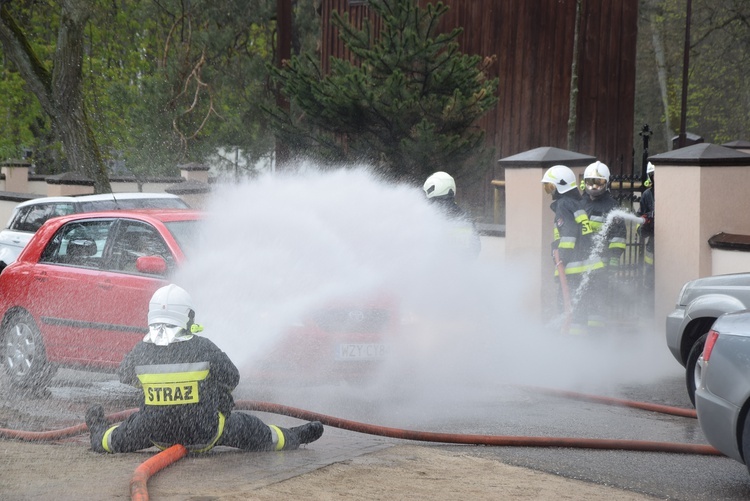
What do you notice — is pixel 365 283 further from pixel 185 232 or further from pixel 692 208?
pixel 692 208

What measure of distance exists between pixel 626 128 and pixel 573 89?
2874 mm

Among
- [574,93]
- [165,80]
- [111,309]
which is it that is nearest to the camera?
[111,309]

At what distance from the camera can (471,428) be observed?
26.5 ft

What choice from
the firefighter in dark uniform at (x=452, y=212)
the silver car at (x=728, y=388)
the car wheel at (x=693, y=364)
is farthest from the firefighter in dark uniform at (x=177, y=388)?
the firefighter in dark uniform at (x=452, y=212)

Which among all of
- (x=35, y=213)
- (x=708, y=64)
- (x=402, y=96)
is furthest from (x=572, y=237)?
(x=708, y=64)

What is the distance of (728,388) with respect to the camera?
6285mm

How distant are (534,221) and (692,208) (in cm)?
240

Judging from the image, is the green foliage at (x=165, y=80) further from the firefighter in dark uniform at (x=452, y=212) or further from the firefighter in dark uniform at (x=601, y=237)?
the firefighter in dark uniform at (x=452, y=212)

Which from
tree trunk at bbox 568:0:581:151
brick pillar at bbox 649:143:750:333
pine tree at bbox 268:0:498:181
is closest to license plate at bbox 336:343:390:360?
brick pillar at bbox 649:143:750:333

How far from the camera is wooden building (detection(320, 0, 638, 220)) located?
25.0m

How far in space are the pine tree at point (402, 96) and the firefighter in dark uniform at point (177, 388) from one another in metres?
10.3

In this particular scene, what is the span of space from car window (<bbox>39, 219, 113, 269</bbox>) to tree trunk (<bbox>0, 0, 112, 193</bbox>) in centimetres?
1374

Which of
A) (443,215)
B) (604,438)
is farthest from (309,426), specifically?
(443,215)

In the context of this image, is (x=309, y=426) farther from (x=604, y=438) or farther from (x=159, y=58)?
(x=159, y=58)
